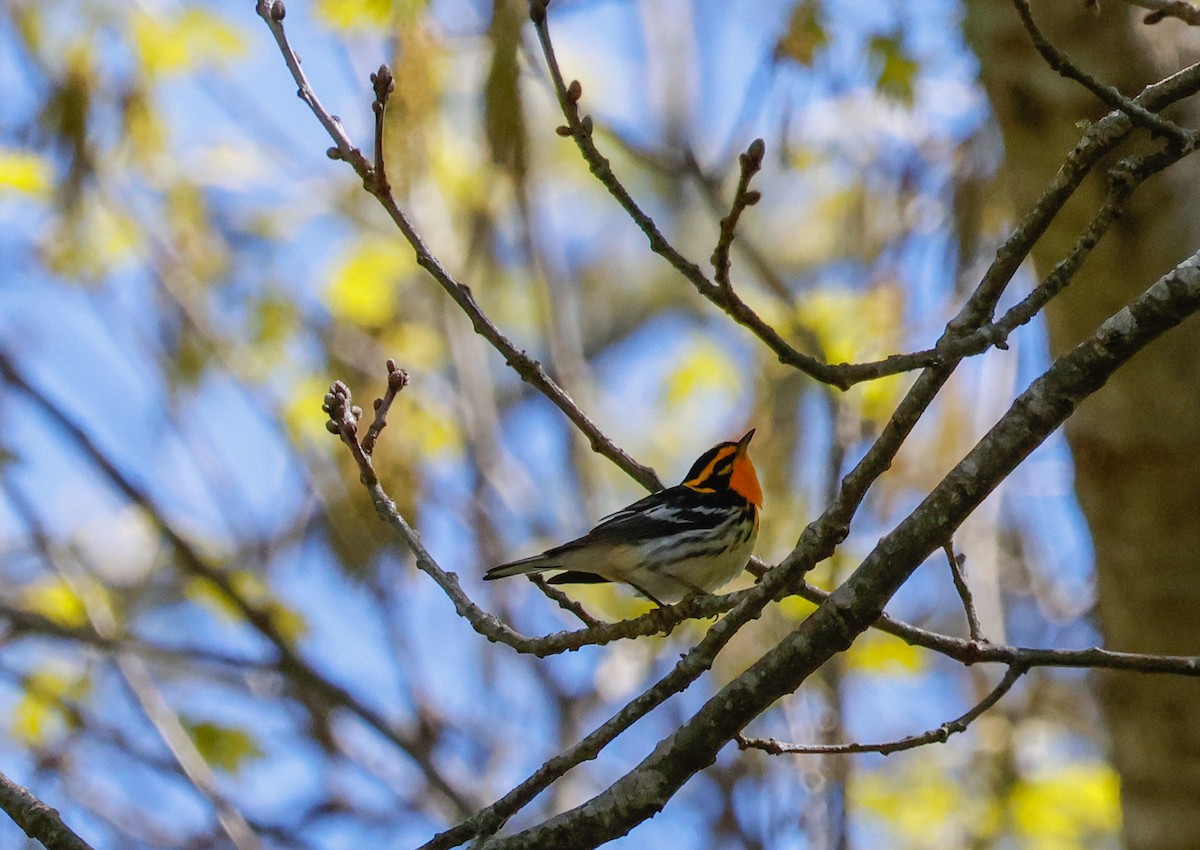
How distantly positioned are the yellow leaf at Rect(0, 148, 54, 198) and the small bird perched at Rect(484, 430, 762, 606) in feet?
12.4

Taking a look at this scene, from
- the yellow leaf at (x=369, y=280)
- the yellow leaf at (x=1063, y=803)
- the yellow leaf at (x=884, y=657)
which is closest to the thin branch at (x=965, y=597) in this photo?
the yellow leaf at (x=884, y=657)

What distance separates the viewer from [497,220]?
8.39m

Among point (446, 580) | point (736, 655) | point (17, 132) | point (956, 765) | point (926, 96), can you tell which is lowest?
point (446, 580)

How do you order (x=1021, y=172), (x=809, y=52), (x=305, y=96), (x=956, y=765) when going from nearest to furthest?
(x=305, y=96) → (x=1021, y=172) → (x=809, y=52) → (x=956, y=765)

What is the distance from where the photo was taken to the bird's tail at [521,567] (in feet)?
12.2

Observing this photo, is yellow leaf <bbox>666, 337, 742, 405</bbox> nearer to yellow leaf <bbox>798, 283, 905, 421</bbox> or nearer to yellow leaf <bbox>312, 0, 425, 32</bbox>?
yellow leaf <bbox>798, 283, 905, 421</bbox>

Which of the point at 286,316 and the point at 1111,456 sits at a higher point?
the point at 286,316

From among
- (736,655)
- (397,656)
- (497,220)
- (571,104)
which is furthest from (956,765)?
(571,104)

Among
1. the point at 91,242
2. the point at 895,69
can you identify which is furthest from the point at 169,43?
the point at 895,69

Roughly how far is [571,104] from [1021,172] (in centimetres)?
174

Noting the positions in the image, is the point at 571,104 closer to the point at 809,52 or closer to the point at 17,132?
the point at 809,52

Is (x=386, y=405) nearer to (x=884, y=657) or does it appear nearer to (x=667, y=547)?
(x=667, y=547)

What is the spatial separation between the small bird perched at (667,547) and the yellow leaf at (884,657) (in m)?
2.47

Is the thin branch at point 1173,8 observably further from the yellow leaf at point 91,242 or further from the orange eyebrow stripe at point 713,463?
the yellow leaf at point 91,242
